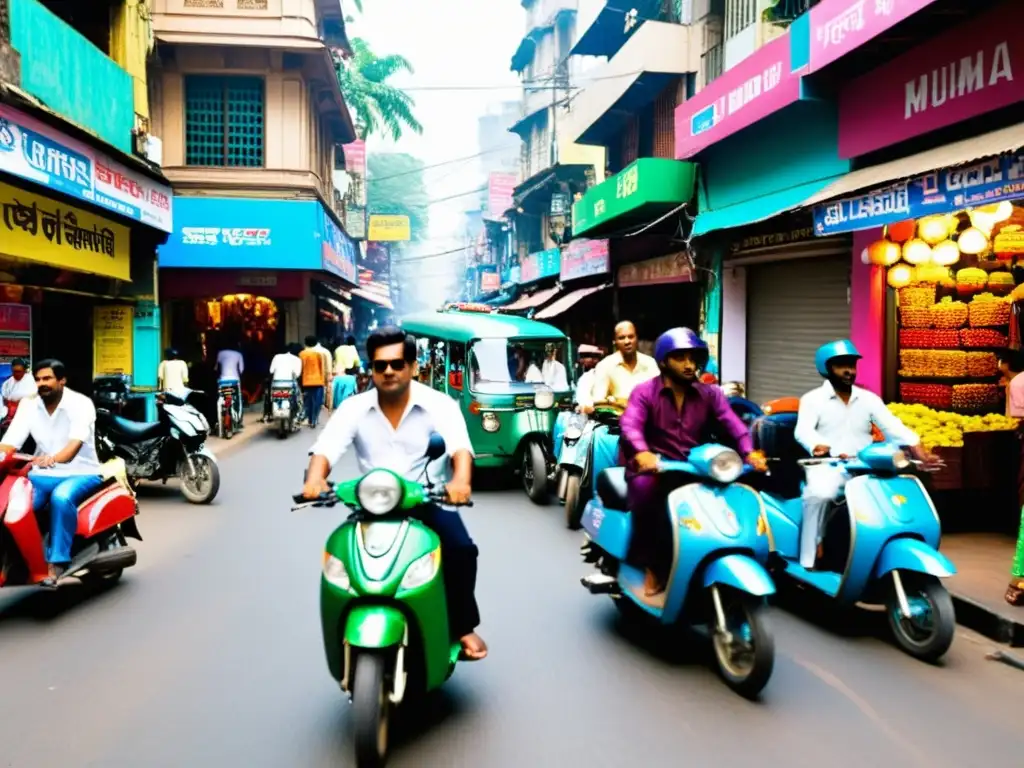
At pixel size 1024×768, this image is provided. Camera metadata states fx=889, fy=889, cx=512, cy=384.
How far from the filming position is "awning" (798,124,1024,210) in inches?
258

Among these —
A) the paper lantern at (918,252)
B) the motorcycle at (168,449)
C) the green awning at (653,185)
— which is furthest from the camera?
the green awning at (653,185)

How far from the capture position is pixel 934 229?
8.81 m

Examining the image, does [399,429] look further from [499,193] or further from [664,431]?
[499,193]

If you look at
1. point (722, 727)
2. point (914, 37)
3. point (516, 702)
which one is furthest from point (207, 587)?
point (914, 37)

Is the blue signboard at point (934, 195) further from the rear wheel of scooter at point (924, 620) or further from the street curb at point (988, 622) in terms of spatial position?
the rear wheel of scooter at point (924, 620)

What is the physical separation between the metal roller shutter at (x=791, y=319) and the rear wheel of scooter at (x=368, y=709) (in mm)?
9280

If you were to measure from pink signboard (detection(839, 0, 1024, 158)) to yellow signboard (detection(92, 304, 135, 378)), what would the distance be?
11096 mm

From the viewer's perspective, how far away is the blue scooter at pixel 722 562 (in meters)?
4.19

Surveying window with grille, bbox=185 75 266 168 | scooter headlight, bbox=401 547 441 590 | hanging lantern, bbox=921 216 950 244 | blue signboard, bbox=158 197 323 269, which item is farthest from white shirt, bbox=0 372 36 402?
window with grille, bbox=185 75 266 168

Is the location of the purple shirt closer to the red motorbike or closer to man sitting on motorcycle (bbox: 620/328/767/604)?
man sitting on motorcycle (bbox: 620/328/767/604)

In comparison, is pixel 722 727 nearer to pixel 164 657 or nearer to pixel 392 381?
pixel 392 381

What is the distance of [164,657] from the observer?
15.9 feet

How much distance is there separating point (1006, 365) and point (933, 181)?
8.11 ft

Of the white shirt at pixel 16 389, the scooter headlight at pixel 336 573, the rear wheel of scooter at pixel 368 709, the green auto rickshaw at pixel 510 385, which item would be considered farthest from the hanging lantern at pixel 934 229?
the white shirt at pixel 16 389
